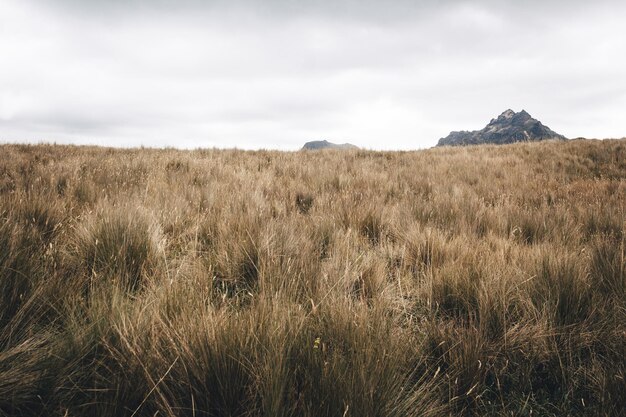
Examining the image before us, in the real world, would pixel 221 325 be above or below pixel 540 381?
→ above

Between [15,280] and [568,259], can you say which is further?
[568,259]

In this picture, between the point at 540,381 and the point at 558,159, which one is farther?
the point at 558,159

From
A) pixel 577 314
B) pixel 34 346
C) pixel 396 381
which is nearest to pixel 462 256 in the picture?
pixel 577 314

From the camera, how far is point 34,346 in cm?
114

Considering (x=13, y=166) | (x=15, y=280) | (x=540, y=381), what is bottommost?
(x=540, y=381)

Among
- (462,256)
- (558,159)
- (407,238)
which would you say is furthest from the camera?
(558,159)

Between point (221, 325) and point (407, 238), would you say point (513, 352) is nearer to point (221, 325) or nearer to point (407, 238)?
point (221, 325)

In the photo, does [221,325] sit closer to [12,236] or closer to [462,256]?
[12,236]

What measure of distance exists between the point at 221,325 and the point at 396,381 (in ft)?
2.28

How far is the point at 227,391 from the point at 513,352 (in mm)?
1354

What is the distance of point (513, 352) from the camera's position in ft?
4.89

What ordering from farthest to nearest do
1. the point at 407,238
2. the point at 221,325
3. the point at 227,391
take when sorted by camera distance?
Answer: the point at 407,238 < the point at 221,325 < the point at 227,391

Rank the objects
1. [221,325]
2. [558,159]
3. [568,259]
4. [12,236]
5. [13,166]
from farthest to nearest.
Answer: [558,159]
[13,166]
[568,259]
[12,236]
[221,325]

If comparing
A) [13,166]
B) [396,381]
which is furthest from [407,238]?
[13,166]
